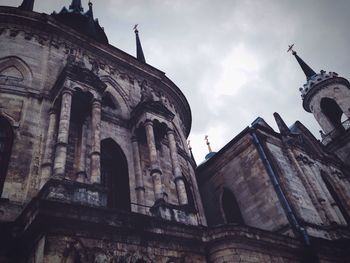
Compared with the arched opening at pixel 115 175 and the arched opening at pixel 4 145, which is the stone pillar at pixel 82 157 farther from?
the arched opening at pixel 4 145

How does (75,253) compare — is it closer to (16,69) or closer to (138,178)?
(138,178)

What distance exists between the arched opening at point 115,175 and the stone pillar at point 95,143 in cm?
158

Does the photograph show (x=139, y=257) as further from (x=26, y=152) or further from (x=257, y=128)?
(x=257, y=128)

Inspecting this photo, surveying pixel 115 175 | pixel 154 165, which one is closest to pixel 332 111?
pixel 154 165

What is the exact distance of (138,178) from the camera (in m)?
12.4

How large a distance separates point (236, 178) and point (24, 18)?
1207 cm

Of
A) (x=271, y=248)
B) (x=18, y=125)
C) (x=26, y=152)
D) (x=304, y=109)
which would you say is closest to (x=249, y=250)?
(x=271, y=248)

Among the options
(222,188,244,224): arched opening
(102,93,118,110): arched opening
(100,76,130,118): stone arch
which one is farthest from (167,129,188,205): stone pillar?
(222,188,244,224): arched opening

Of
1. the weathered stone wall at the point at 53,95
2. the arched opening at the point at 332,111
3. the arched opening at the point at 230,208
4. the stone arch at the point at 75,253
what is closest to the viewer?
the stone arch at the point at 75,253

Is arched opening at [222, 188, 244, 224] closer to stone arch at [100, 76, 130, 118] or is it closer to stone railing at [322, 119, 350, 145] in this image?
stone arch at [100, 76, 130, 118]

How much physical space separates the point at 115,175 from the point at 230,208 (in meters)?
7.08

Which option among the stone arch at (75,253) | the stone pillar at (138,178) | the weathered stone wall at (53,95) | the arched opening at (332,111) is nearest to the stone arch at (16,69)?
the weathered stone wall at (53,95)

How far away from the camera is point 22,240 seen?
311 inches

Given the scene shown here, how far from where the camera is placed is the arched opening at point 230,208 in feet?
52.6
